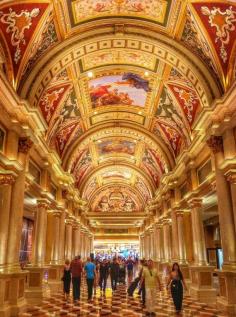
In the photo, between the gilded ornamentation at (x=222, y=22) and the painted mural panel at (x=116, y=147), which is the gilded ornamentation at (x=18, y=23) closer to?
the gilded ornamentation at (x=222, y=22)

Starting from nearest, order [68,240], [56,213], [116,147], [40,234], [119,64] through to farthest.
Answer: [40,234] → [119,64] → [56,213] → [68,240] → [116,147]

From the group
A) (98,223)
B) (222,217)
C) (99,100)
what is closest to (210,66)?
(222,217)

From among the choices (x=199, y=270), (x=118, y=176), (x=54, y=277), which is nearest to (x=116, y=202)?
(x=118, y=176)

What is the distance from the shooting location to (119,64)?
44.3ft

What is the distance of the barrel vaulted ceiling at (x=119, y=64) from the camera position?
9.52 meters

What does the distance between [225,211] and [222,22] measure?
5586 mm

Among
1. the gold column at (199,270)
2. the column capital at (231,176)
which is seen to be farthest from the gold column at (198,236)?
the column capital at (231,176)

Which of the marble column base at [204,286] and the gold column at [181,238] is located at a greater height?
the gold column at [181,238]

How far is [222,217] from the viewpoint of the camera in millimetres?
9672

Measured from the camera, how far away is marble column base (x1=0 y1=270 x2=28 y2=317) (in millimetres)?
8400

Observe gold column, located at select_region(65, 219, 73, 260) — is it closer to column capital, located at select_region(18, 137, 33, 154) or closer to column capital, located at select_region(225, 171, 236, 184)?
column capital, located at select_region(18, 137, 33, 154)

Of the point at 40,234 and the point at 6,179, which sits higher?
the point at 6,179

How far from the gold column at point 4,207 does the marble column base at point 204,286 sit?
23.2 feet

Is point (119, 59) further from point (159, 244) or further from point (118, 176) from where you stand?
point (118, 176)
